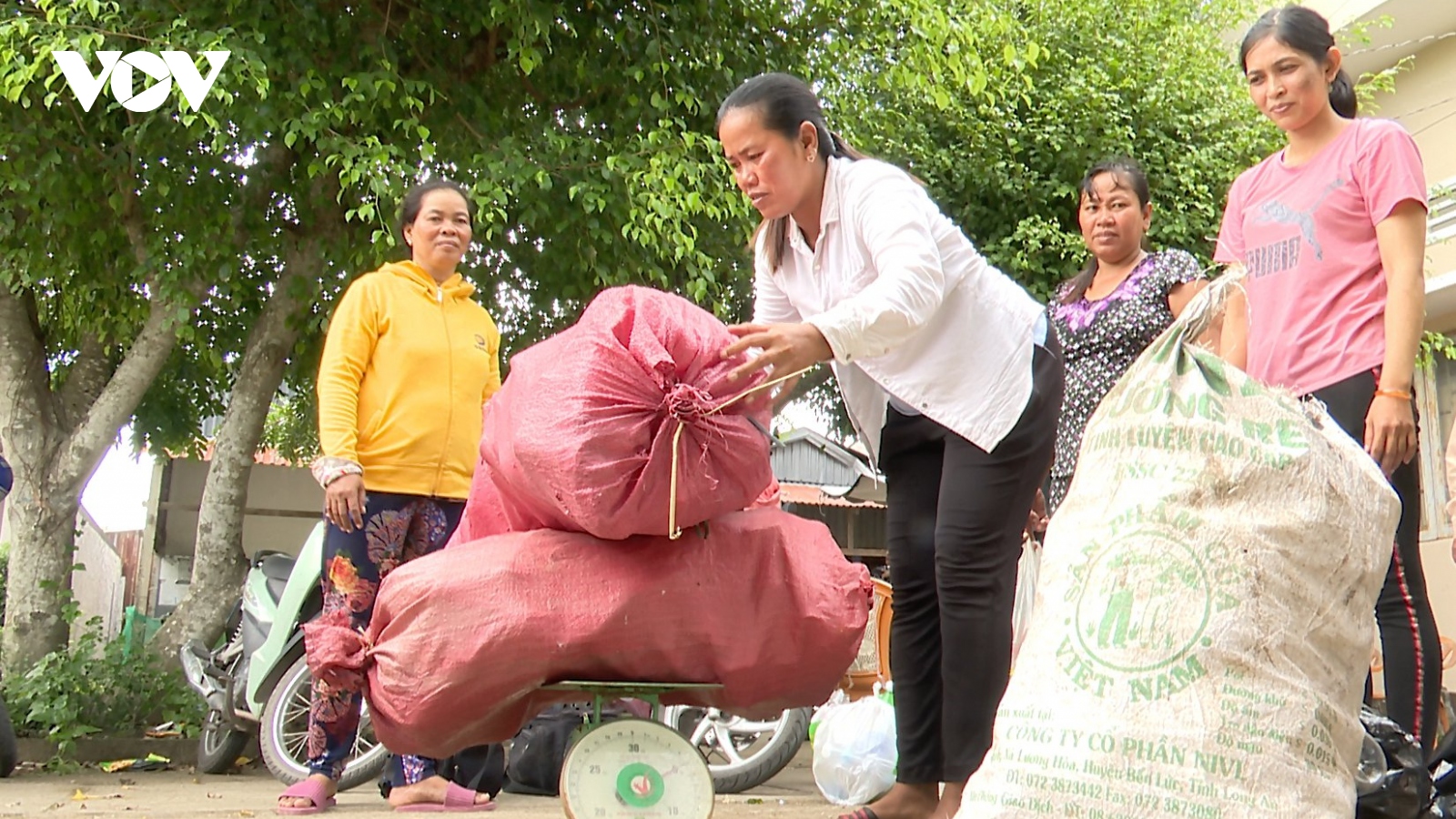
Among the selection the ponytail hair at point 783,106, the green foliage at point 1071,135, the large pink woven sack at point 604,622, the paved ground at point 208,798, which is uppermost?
the green foliage at point 1071,135

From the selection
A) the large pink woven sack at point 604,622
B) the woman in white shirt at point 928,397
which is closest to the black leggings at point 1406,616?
the woman in white shirt at point 928,397

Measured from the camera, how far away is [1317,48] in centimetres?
265

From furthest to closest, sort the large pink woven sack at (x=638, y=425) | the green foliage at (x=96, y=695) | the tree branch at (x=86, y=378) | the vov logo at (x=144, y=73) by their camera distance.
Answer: the tree branch at (x=86, y=378) < the green foliage at (x=96, y=695) < the vov logo at (x=144, y=73) < the large pink woven sack at (x=638, y=425)

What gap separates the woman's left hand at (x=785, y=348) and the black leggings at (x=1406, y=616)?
1.10 metres

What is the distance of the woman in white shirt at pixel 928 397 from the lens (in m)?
2.32

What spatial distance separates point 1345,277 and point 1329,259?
0.16 ft

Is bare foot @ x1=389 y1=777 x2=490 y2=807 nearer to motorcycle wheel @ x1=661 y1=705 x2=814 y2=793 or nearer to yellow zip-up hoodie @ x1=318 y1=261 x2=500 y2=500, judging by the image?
yellow zip-up hoodie @ x1=318 y1=261 x2=500 y2=500

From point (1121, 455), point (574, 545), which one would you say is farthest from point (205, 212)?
point (1121, 455)

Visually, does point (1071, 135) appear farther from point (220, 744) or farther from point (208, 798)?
point (208, 798)

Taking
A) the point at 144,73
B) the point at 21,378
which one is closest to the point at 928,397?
the point at 144,73

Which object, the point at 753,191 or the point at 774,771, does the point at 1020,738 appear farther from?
the point at 774,771

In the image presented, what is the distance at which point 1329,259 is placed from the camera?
2.62 metres

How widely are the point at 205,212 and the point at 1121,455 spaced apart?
5467mm

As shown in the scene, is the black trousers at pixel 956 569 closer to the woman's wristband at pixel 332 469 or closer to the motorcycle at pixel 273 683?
the woman's wristband at pixel 332 469
